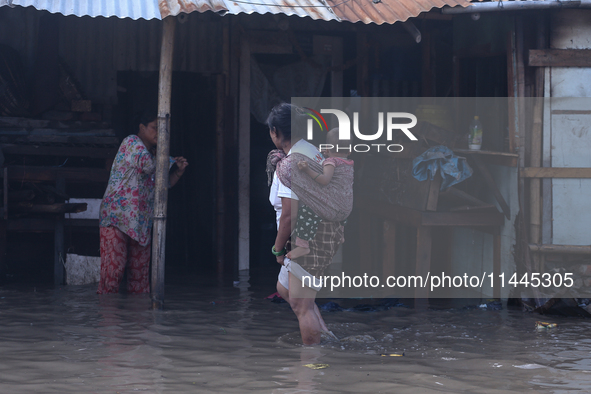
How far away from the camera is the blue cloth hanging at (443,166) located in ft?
20.2

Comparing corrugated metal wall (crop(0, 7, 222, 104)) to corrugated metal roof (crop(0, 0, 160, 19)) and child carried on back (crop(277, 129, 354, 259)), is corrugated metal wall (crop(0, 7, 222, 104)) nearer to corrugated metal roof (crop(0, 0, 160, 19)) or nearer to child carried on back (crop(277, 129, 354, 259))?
corrugated metal roof (crop(0, 0, 160, 19))

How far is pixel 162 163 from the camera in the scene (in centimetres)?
579

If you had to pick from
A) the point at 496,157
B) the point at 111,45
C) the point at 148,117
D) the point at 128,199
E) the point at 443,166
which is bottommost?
the point at 128,199

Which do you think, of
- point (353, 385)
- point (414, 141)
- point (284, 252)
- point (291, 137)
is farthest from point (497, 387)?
point (414, 141)

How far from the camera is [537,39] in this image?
6.12 meters

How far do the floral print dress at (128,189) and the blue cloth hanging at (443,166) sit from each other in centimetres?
228

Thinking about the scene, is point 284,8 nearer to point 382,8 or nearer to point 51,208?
point 382,8

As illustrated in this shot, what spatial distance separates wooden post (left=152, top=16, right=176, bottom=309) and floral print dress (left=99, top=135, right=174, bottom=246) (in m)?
0.35

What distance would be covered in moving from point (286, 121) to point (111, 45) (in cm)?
417

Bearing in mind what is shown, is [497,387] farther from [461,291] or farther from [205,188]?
[205,188]

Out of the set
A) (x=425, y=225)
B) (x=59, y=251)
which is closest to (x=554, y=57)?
(x=425, y=225)

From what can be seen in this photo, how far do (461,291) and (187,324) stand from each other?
3084mm

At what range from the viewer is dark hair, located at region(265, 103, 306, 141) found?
445 centimetres

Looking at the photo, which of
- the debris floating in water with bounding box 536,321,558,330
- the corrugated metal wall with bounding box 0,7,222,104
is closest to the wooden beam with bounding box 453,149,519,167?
the debris floating in water with bounding box 536,321,558,330
